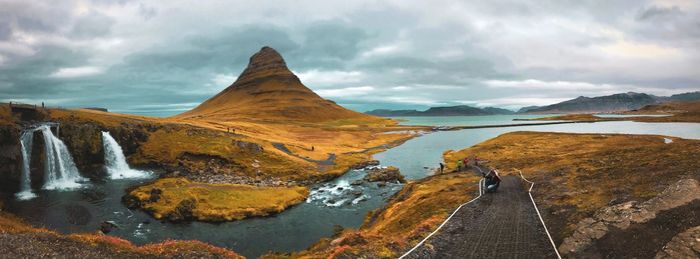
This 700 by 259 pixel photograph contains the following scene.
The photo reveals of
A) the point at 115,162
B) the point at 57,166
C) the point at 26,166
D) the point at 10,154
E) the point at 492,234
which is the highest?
the point at 10,154

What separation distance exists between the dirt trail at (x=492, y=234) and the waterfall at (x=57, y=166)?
61.7 meters

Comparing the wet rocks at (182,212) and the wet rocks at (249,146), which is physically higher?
the wet rocks at (249,146)

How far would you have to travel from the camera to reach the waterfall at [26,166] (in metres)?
55.4

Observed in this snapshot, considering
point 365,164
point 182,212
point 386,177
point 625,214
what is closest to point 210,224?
point 182,212

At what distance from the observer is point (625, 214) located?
2677 centimetres

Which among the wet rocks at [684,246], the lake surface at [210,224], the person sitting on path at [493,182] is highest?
the wet rocks at [684,246]

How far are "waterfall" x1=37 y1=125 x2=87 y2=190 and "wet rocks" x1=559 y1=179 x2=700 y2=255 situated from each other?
70.4m

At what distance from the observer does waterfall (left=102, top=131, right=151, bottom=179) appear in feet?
234

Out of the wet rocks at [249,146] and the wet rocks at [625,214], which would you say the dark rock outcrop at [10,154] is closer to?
the wet rocks at [249,146]

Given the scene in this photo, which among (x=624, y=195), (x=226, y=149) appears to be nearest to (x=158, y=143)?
(x=226, y=149)

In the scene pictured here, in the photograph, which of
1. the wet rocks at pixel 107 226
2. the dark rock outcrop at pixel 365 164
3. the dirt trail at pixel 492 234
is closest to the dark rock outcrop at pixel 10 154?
the wet rocks at pixel 107 226

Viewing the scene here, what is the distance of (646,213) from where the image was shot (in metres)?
25.8

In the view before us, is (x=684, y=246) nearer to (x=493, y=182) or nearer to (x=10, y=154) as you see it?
(x=493, y=182)

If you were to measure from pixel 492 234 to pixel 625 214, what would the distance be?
30.5ft
